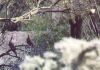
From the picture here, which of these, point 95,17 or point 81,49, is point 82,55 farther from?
point 95,17

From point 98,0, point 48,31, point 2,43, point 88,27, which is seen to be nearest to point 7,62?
point 2,43

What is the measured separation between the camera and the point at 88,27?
21.1 feet

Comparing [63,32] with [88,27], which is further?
[63,32]

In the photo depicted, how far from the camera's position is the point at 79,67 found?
1.58 meters

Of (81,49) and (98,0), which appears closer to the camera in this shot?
(81,49)

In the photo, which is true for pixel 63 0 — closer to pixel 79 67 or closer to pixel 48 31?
pixel 48 31

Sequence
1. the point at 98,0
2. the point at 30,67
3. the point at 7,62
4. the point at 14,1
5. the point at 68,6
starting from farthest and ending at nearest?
the point at 7,62 < the point at 14,1 < the point at 98,0 < the point at 68,6 < the point at 30,67

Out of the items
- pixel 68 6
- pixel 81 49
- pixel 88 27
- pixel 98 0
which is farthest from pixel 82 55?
pixel 88 27

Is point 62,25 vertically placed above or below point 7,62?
above

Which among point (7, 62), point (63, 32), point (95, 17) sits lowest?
point (7, 62)

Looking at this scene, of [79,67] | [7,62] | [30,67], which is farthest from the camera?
[7,62]

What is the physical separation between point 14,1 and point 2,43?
2.75ft

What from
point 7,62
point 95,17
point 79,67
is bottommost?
point 7,62

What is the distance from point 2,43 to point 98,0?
1.98 m
